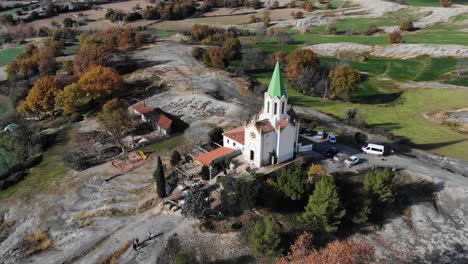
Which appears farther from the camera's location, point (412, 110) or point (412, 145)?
point (412, 110)

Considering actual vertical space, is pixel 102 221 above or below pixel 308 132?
below

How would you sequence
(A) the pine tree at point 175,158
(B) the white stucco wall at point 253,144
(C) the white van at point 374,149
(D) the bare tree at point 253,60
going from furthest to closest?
(D) the bare tree at point 253,60 < (A) the pine tree at point 175,158 < (C) the white van at point 374,149 < (B) the white stucco wall at point 253,144

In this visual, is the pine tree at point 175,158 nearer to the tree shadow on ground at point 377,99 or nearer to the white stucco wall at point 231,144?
the white stucco wall at point 231,144

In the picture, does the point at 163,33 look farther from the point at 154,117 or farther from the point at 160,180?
the point at 160,180

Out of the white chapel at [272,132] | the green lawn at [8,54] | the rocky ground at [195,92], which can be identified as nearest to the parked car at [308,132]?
the white chapel at [272,132]

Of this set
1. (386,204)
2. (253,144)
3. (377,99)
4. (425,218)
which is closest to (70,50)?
(377,99)

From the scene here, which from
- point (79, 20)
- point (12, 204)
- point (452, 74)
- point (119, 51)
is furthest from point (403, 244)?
point (79, 20)

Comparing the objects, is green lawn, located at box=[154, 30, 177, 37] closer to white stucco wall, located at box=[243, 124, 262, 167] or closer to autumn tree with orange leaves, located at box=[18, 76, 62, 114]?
autumn tree with orange leaves, located at box=[18, 76, 62, 114]
